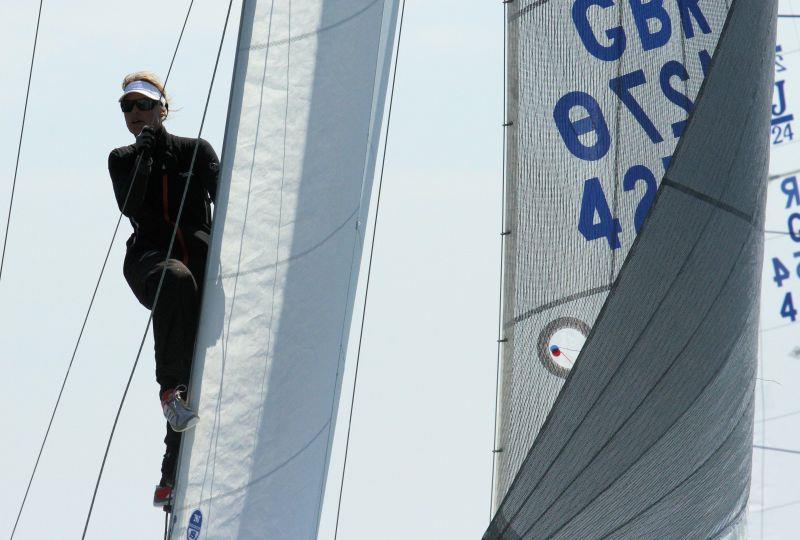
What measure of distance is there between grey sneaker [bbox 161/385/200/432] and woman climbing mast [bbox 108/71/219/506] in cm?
23

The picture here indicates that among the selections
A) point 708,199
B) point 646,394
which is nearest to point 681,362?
point 646,394

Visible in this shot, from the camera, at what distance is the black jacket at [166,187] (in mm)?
7391

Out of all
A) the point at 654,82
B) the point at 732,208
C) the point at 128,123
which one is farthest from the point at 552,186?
the point at 128,123

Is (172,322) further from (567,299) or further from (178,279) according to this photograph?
(567,299)

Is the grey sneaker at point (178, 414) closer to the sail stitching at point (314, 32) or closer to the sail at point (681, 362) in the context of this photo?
the sail at point (681, 362)

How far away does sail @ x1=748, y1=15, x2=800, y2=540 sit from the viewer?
878cm

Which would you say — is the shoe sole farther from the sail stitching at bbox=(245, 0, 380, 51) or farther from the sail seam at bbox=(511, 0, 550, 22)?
the sail seam at bbox=(511, 0, 550, 22)

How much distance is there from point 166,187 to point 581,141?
172 cm

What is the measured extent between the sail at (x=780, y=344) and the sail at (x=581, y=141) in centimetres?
165

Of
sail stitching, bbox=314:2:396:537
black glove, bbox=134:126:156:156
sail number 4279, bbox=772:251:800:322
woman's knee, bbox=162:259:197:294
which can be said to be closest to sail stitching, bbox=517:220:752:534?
sail stitching, bbox=314:2:396:537

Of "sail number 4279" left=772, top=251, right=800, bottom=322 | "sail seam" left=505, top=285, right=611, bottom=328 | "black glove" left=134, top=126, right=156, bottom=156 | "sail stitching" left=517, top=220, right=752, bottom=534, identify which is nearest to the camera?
"sail stitching" left=517, top=220, right=752, bottom=534

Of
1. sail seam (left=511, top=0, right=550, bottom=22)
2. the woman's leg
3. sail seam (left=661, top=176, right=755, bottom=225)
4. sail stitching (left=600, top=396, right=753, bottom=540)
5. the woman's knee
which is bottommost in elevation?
sail stitching (left=600, top=396, right=753, bottom=540)

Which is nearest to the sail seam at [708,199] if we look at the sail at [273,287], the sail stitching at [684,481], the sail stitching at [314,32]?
the sail stitching at [684,481]

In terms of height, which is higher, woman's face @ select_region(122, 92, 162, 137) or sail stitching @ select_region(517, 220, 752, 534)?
woman's face @ select_region(122, 92, 162, 137)
